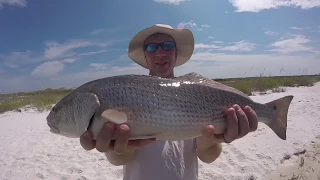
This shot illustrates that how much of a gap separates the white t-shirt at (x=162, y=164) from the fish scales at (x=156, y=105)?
36 cm

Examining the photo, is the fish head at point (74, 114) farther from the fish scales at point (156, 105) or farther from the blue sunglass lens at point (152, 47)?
the blue sunglass lens at point (152, 47)

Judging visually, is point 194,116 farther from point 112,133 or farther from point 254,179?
point 254,179

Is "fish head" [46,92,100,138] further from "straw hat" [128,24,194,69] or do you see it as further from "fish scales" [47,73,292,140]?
"straw hat" [128,24,194,69]

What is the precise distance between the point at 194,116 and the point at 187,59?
1645 millimetres

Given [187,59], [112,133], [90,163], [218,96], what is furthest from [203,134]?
[90,163]

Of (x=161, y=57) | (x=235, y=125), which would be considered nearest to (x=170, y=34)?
(x=161, y=57)

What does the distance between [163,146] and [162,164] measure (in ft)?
0.58

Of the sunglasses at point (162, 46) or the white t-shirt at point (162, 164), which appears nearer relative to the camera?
the white t-shirt at point (162, 164)

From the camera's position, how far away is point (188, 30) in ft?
12.3

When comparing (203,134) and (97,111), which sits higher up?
(97,111)

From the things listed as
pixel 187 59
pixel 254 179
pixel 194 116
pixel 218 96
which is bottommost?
pixel 254 179

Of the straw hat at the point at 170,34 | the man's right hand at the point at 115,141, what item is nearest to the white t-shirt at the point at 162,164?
the man's right hand at the point at 115,141

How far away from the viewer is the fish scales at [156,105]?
2355mm

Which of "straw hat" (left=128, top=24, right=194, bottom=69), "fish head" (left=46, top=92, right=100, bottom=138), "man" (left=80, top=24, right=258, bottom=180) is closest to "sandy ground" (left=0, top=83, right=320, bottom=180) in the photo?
"straw hat" (left=128, top=24, right=194, bottom=69)
